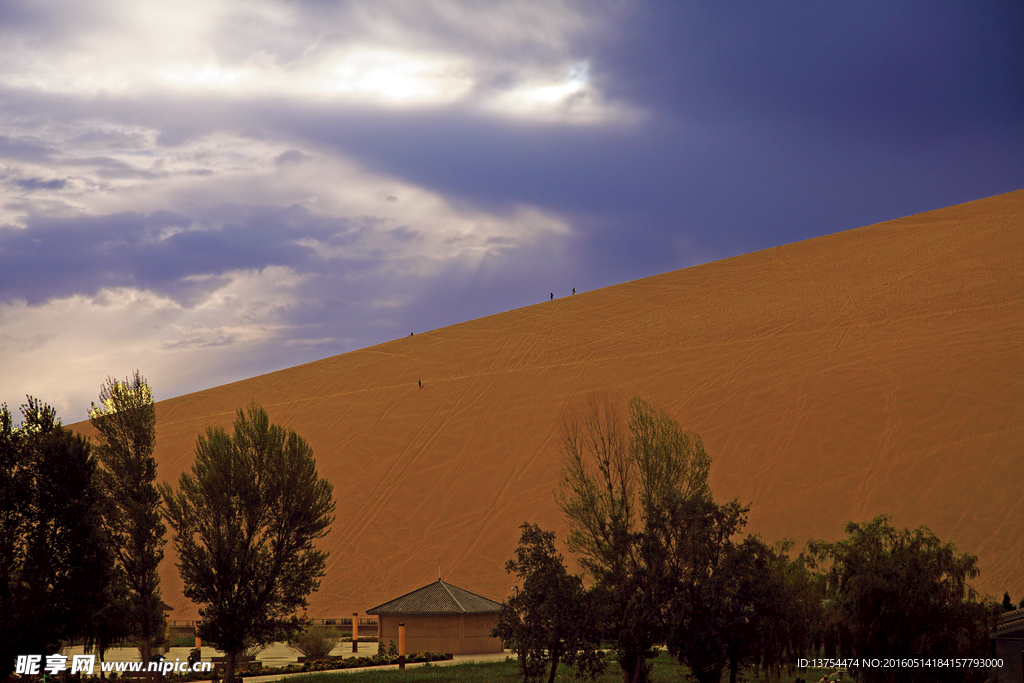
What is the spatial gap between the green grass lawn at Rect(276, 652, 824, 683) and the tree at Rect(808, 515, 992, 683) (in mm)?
6821

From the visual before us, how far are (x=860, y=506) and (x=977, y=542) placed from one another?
465cm

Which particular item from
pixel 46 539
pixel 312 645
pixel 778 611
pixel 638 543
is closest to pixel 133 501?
pixel 46 539

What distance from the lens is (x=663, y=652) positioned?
3128cm

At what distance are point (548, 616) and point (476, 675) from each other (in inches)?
308

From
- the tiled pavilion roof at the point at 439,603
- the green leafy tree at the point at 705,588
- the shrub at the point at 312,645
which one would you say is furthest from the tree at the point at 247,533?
the tiled pavilion roof at the point at 439,603

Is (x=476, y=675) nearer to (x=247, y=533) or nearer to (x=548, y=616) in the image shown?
(x=548, y=616)

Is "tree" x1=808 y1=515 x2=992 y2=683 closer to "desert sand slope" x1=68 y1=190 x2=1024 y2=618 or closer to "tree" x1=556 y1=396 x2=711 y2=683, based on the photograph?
"tree" x1=556 y1=396 x2=711 y2=683

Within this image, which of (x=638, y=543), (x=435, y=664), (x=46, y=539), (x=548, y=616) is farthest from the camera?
(x=435, y=664)

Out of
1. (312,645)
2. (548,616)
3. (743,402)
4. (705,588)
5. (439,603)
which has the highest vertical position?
(743,402)

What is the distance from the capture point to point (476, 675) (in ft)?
84.1

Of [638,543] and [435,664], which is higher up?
[638,543]

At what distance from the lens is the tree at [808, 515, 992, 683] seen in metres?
16.2

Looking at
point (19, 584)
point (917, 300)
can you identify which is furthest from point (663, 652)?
point (917, 300)

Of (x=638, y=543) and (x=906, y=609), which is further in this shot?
(x=638, y=543)
